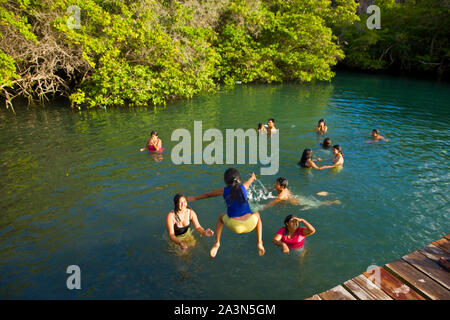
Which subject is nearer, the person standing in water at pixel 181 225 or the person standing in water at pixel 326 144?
the person standing in water at pixel 181 225

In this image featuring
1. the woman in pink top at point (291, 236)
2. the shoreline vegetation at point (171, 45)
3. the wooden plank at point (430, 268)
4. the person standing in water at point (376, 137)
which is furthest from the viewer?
the shoreline vegetation at point (171, 45)

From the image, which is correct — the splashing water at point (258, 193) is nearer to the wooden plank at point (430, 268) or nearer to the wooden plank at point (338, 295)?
the wooden plank at point (430, 268)

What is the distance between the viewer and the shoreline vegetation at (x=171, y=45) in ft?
51.3

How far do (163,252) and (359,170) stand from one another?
7529 millimetres

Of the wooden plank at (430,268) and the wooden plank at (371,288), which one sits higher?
the wooden plank at (430,268)

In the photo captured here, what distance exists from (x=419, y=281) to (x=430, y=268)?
48 centimetres

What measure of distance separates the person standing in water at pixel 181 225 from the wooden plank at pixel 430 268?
3.75 meters

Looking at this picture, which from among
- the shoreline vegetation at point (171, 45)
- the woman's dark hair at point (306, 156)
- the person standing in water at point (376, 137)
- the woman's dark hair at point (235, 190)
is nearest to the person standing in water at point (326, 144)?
the woman's dark hair at point (306, 156)

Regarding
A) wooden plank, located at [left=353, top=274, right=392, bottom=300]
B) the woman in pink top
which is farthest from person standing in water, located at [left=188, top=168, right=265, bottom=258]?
wooden plank, located at [left=353, top=274, right=392, bottom=300]

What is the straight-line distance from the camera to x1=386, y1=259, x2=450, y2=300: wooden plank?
4.29 metres

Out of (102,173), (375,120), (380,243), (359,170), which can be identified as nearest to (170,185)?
(102,173)

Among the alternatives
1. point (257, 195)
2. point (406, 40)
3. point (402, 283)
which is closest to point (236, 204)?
point (402, 283)

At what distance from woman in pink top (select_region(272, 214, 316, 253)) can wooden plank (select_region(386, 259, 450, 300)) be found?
1.68 metres

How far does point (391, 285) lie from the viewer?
449cm
